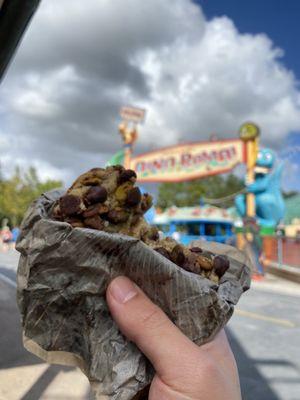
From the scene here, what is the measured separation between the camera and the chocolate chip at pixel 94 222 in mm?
1361

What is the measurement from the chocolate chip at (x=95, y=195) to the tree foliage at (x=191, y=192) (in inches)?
1796

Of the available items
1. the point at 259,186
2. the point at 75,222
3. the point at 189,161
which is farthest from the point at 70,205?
the point at 189,161

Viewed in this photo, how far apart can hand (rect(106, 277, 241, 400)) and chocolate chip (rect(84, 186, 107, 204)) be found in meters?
0.29

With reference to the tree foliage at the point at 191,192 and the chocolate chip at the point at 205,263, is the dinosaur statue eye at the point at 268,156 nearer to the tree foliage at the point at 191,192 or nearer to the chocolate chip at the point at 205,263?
the chocolate chip at the point at 205,263

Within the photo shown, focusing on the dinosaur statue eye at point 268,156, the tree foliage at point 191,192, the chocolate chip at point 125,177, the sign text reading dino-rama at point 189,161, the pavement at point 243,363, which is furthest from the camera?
the tree foliage at point 191,192

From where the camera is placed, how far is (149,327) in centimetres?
132

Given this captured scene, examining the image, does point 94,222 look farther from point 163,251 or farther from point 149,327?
point 149,327

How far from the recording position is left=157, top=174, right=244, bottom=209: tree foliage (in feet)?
157

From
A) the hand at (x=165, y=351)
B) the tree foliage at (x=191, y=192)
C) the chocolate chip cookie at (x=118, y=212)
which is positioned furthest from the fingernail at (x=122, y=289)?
the tree foliage at (x=191, y=192)

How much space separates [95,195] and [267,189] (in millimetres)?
18859

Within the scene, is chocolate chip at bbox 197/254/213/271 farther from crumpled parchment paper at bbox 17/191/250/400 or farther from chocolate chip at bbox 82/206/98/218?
chocolate chip at bbox 82/206/98/218

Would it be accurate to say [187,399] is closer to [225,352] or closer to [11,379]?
[225,352]

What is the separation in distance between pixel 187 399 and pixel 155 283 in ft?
1.31

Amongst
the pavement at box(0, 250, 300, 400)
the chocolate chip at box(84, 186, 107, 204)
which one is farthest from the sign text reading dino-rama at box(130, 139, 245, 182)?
the chocolate chip at box(84, 186, 107, 204)
